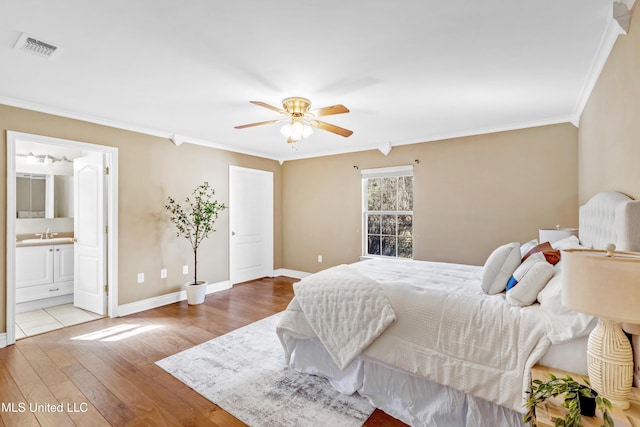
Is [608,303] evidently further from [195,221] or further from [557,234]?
[195,221]

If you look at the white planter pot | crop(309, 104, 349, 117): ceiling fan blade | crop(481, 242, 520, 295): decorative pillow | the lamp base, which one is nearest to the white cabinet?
the white planter pot

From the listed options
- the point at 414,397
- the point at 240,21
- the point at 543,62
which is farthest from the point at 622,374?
the point at 240,21

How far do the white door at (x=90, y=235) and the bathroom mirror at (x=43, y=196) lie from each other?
1193 millimetres

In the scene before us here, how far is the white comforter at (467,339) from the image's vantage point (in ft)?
5.41

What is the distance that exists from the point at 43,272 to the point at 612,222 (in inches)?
243

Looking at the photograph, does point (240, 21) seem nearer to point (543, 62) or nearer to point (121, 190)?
point (543, 62)

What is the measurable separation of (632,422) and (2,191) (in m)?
4.77

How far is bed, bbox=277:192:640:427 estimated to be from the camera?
5.33 ft

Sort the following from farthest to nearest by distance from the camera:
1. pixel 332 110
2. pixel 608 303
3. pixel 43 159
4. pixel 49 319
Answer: pixel 43 159 → pixel 49 319 → pixel 332 110 → pixel 608 303

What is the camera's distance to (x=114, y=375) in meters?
2.48

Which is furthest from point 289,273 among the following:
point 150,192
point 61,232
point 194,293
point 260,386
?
point 61,232

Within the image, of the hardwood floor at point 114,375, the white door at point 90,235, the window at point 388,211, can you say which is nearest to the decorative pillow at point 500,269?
the hardwood floor at point 114,375

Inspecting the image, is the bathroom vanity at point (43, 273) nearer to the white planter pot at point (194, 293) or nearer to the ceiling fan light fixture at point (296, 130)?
the white planter pot at point (194, 293)

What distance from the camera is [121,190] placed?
3867 mm
